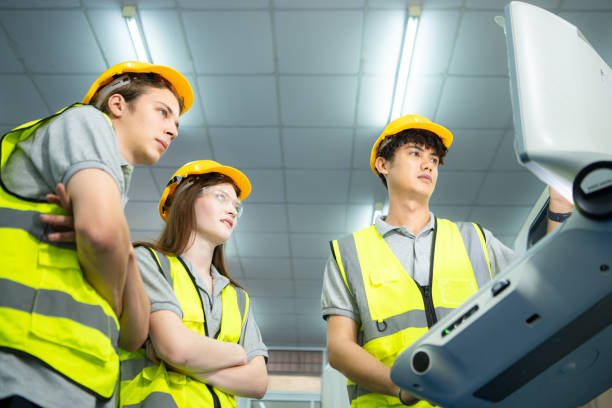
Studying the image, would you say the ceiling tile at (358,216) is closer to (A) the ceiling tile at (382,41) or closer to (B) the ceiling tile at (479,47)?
(A) the ceiling tile at (382,41)

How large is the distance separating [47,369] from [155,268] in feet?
1.75

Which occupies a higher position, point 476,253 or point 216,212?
point 216,212

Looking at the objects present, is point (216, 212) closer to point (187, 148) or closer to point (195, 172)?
point (195, 172)

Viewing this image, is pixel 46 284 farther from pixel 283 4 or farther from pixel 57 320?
pixel 283 4

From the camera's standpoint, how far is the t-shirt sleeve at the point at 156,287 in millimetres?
1228

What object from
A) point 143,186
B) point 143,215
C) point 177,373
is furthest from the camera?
point 143,215

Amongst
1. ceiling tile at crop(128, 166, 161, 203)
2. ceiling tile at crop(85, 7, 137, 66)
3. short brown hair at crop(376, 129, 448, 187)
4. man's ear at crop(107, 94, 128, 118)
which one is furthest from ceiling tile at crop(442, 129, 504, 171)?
man's ear at crop(107, 94, 128, 118)

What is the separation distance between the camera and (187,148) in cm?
433

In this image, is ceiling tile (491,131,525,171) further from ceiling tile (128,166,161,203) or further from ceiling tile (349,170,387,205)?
ceiling tile (128,166,161,203)

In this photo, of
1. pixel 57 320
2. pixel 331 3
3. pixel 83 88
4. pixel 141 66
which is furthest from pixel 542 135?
pixel 83 88

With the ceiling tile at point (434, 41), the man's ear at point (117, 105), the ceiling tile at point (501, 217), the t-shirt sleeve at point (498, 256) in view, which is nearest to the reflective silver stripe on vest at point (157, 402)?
the man's ear at point (117, 105)

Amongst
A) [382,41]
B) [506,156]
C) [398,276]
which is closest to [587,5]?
[382,41]

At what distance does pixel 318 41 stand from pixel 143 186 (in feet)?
8.27

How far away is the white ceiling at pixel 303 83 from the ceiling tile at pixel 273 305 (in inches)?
80.1
